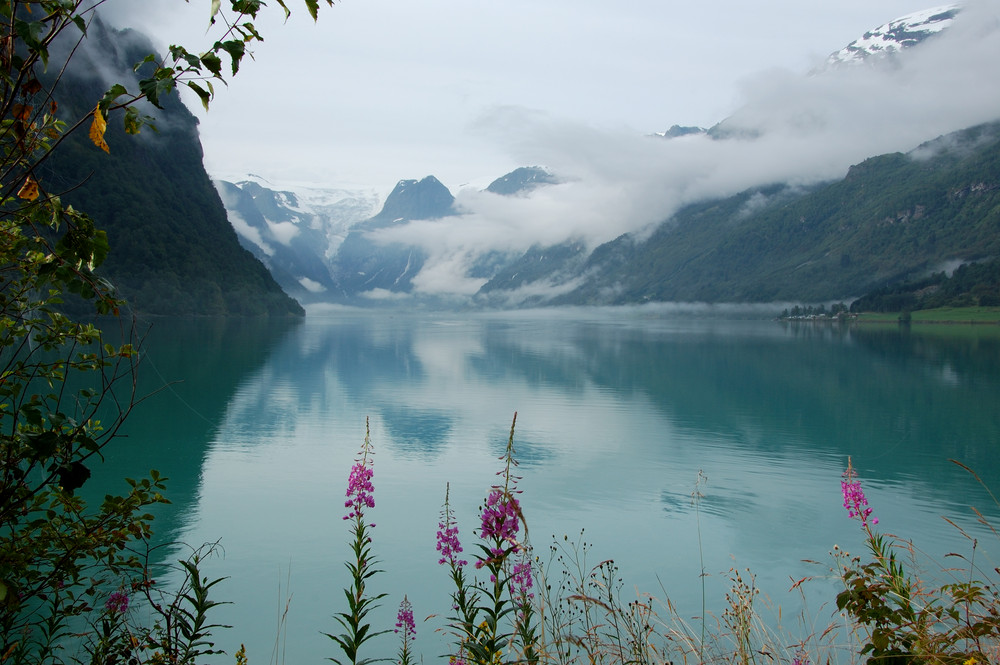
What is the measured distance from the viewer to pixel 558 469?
17781 mm

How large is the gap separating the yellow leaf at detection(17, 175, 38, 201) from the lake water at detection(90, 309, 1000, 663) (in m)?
1.06

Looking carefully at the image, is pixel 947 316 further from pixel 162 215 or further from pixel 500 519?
pixel 500 519

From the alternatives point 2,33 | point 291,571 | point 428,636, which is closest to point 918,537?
point 428,636

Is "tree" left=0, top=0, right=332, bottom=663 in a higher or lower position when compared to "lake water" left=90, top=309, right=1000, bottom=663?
higher

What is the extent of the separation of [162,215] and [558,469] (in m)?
114

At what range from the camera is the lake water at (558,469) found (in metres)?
10.7

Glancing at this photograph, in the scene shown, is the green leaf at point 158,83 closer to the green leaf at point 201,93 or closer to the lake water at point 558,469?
the green leaf at point 201,93

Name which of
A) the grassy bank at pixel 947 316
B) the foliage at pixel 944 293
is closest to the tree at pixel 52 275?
the grassy bank at pixel 947 316

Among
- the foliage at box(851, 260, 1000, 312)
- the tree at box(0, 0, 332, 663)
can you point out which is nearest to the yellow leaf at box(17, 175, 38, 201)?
the tree at box(0, 0, 332, 663)

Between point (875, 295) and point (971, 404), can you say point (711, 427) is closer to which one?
point (971, 404)

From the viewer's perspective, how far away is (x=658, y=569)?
1125 cm

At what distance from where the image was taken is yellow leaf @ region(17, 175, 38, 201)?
111 inches

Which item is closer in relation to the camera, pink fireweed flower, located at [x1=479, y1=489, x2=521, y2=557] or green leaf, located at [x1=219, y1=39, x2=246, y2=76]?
→ green leaf, located at [x1=219, y1=39, x2=246, y2=76]

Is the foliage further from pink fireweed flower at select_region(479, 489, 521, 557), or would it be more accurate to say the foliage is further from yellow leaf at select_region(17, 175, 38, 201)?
yellow leaf at select_region(17, 175, 38, 201)
